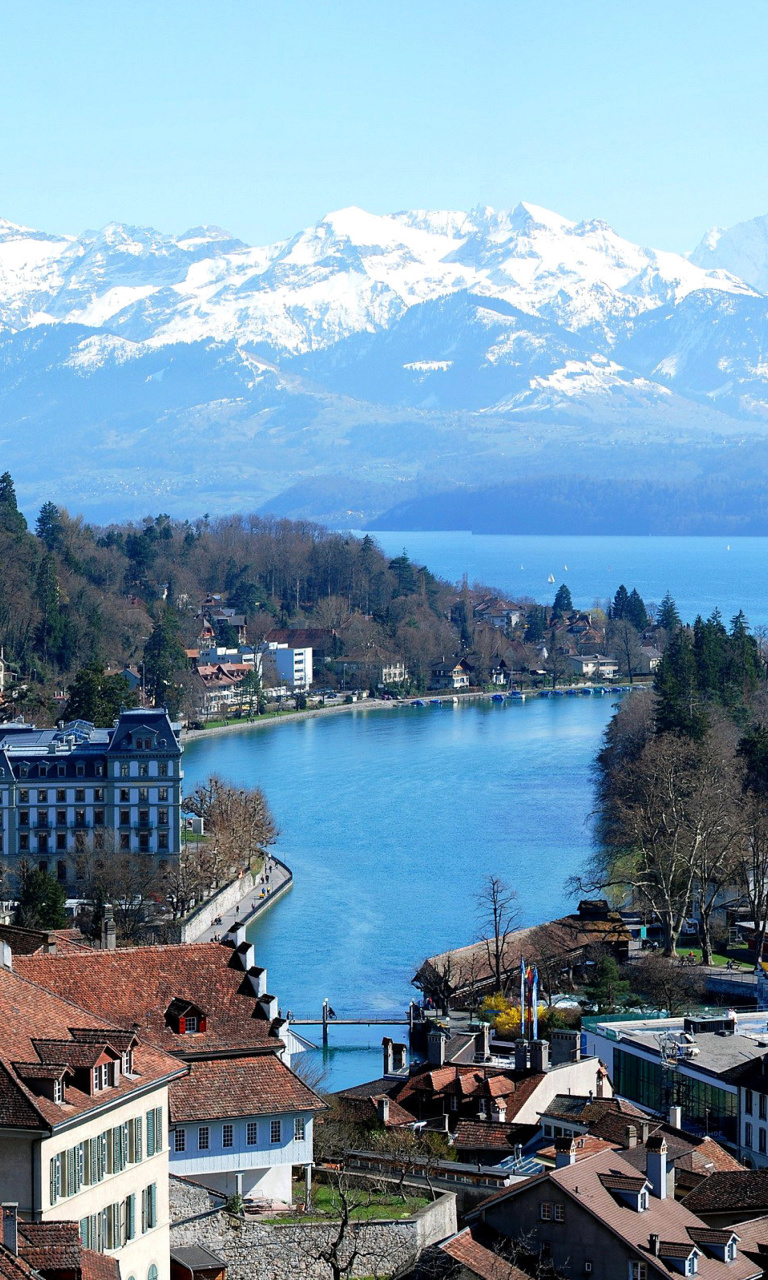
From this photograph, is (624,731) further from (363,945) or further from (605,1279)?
(605,1279)

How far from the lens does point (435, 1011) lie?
31.7 metres

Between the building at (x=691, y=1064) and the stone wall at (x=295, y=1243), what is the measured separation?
8.83 metres

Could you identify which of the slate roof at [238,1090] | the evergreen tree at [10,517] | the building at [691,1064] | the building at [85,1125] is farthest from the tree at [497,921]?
the evergreen tree at [10,517]

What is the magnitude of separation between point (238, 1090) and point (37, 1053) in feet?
13.4

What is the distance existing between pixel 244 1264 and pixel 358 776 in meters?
49.9

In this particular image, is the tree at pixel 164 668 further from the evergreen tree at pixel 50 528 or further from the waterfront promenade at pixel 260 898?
the waterfront promenade at pixel 260 898

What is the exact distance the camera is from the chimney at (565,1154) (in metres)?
16.9

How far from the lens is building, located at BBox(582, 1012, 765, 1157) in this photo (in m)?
24.1

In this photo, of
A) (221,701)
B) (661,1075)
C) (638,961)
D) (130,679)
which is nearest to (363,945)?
(638,961)

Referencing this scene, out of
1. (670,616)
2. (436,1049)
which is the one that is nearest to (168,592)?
(670,616)

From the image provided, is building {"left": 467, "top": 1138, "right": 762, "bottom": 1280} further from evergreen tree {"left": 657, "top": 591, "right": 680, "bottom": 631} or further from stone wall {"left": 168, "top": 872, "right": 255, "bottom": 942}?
evergreen tree {"left": 657, "top": 591, "right": 680, "bottom": 631}

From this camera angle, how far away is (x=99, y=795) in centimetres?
4597

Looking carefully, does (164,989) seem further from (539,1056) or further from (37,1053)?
(539,1056)

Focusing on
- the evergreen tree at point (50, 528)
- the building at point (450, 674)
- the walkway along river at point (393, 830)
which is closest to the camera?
the walkway along river at point (393, 830)
